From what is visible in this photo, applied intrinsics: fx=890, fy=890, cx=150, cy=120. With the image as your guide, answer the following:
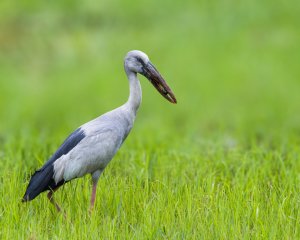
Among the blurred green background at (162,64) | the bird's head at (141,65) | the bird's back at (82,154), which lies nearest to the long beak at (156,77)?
the bird's head at (141,65)

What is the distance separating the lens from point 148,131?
10484 mm

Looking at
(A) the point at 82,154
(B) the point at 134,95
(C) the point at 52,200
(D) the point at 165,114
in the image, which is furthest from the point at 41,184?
(D) the point at 165,114

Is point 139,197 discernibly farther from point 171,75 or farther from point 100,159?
point 171,75

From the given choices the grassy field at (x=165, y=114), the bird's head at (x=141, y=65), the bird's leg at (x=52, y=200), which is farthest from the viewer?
the bird's head at (x=141, y=65)

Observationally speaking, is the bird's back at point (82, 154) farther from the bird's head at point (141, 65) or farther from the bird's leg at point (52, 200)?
the bird's head at point (141, 65)

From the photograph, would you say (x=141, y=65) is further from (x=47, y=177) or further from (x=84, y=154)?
(x=47, y=177)

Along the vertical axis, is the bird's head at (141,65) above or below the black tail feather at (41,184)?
above

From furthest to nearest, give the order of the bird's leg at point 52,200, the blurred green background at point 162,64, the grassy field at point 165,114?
the blurred green background at point 162,64
the bird's leg at point 52,200
the grassy field at point 165,114

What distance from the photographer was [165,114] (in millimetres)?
11664

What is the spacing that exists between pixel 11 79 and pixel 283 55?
4102 mm

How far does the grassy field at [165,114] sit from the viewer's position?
6.32m

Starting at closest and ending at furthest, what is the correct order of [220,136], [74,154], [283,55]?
[74,154], [220,136], [283,55]

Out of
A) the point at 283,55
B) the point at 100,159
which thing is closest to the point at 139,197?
the point at 100,159

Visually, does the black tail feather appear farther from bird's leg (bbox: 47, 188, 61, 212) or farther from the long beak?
the long beak
